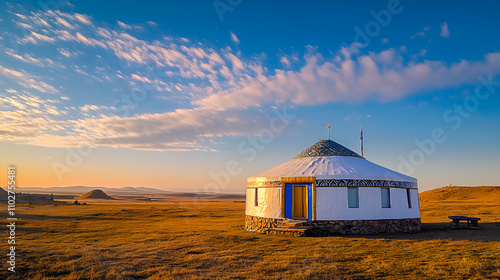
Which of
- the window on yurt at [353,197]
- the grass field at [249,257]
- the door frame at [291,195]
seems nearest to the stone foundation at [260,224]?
the door frame at [291,195]

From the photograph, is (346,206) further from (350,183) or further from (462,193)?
(462,193)

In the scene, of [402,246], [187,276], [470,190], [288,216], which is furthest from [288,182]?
[470,190]

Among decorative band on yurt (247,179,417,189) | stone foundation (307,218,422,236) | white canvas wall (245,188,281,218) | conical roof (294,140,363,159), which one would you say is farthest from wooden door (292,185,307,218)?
conical roof (294,140,363,159)

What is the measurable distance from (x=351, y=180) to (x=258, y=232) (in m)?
4.69

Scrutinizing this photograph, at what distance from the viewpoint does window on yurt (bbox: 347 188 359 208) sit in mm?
12672

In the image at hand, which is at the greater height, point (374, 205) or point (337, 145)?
point (337, 145)

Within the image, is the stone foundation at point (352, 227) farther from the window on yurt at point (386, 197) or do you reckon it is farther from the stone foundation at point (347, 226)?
the window on yurt at point (386, 197)

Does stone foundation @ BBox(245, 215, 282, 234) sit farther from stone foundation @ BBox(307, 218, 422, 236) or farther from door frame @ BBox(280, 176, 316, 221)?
stone foundation @ BBox(307, 218, 422, 236)

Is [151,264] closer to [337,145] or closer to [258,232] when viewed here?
[258,232]

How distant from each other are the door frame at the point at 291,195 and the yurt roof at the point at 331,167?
30 centimetres

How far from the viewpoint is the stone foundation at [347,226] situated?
1227 cm

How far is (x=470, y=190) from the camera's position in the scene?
4678 cm

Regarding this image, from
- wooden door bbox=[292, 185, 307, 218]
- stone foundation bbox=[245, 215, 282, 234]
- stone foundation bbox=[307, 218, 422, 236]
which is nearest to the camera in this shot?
stone foundation bbox=[307, 218, 422, 236]

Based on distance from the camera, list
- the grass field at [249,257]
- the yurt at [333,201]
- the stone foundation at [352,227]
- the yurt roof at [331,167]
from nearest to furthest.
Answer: the grass field at [249,257] < the stone foundation at [352,227] < the yurt at [333,201] < the yurt roof at [331,167]
